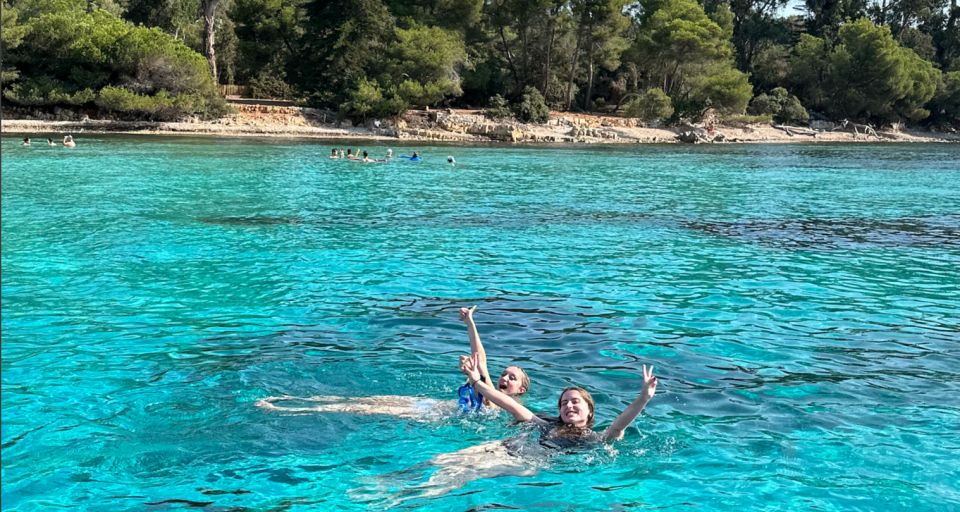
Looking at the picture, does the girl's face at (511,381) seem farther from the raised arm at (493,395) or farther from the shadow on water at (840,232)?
the shadow on water at (840,232)

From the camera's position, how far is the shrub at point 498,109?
2361 inches

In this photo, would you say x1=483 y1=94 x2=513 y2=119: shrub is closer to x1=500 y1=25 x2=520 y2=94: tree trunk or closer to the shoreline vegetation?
the shoreline vegetation

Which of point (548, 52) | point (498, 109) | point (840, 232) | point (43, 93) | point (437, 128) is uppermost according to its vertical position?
point (548, 52)

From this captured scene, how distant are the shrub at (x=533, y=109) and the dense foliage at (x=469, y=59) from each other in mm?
202

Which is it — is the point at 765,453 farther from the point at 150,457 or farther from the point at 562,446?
the point at 150,457

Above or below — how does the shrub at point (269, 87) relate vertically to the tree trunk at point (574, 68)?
below

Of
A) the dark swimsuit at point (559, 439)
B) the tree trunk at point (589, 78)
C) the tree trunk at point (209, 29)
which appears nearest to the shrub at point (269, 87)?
the tree trunk at point (209, 29)

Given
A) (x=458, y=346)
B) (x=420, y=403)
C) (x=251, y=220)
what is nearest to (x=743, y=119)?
(x=251, y=220)

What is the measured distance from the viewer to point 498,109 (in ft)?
198

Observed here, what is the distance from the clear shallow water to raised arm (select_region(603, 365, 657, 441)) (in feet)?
0.69

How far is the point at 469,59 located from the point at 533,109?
8008 mm

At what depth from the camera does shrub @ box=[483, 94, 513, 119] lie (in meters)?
60.0

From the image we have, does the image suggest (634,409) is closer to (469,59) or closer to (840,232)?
(840,232)

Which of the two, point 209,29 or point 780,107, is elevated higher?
point 209,29
